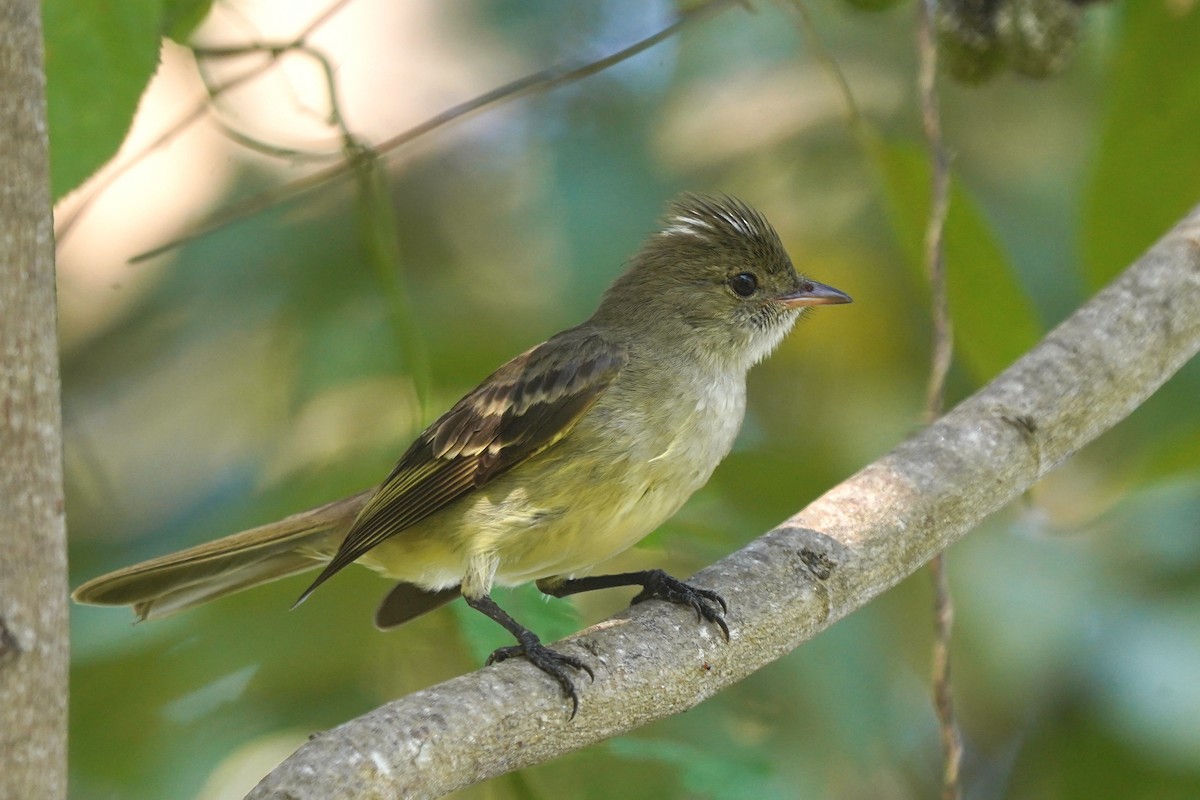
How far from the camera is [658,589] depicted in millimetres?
2996

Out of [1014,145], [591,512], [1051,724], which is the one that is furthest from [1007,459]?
[1014,145]

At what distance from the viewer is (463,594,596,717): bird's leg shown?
2.36 meters

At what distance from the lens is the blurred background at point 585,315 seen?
3.53 m

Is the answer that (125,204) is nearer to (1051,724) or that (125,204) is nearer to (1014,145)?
(1014,145)

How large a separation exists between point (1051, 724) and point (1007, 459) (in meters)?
1.84

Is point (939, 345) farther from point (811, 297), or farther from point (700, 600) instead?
point (700, 600)

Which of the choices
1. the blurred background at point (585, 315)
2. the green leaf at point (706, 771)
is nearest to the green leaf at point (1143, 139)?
the blurred background at point (585, 315)

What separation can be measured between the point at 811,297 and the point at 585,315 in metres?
0.99

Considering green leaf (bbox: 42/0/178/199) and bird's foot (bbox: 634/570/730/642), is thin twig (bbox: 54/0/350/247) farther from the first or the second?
bird's foot (bbox: 634/570/730/642)

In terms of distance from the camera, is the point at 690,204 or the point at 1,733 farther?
the point at 690,204

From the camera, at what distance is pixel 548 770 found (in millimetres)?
3262

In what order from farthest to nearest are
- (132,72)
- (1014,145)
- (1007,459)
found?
(1014,145) → (1007,459) → (132,72)

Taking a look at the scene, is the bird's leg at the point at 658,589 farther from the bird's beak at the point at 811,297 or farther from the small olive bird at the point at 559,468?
the bird's beak at the point at 811,297

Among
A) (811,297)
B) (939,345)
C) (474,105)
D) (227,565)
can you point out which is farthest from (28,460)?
(811,297)
